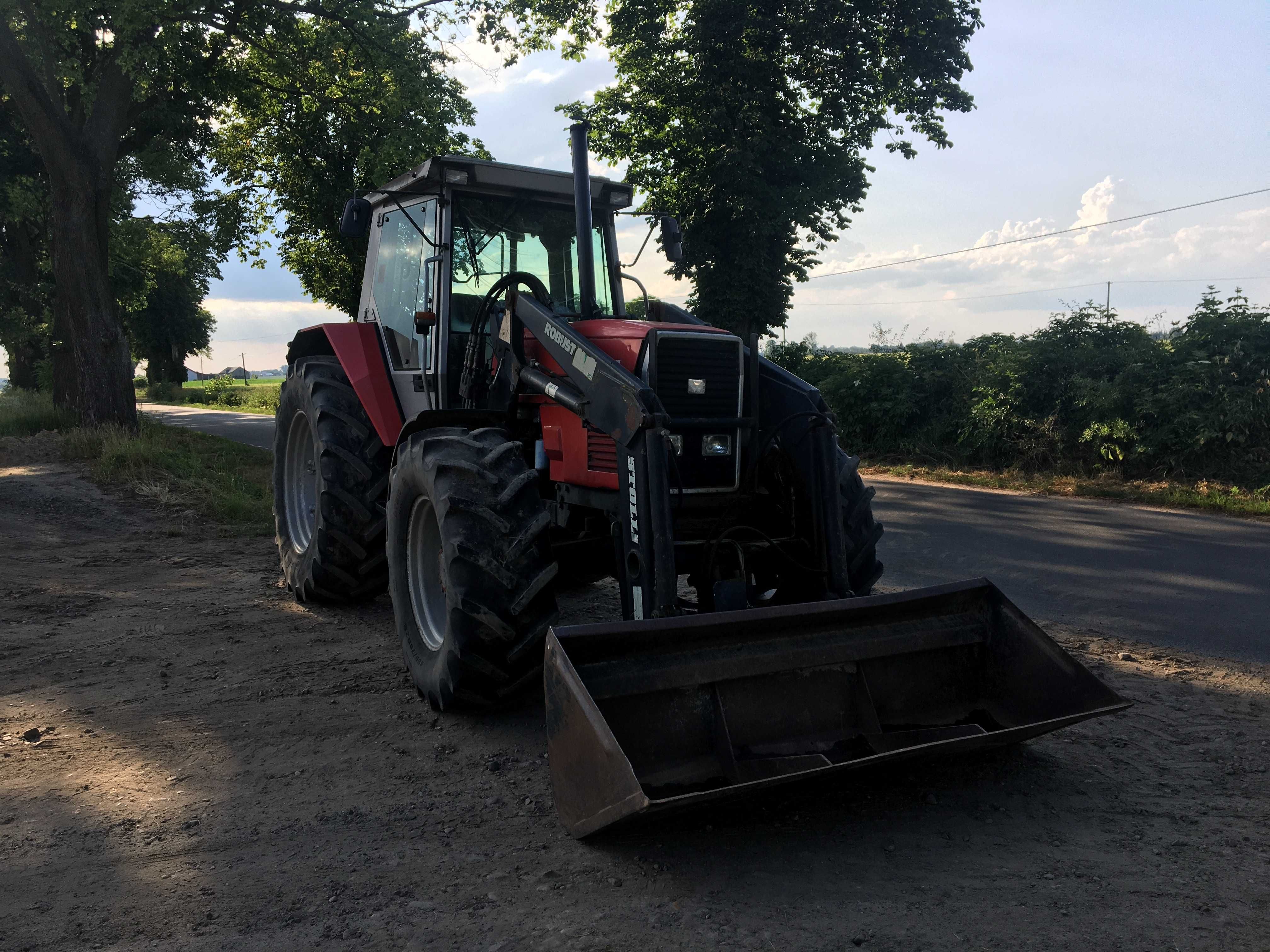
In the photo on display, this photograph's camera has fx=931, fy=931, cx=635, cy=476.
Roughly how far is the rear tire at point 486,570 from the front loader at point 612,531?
0.01 metres

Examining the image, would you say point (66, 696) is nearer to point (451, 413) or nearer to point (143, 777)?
point (143, 777)

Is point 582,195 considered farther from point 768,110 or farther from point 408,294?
point 768,110

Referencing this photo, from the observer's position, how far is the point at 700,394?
427cm

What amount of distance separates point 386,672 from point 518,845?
6.59ft

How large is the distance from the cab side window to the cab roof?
151 mm

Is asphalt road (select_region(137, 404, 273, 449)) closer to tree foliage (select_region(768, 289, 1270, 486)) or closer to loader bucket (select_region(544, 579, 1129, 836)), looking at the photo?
tree foliage (select_region(768, 289, 1270, 486))

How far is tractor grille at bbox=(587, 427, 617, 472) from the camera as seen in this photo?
167 inches

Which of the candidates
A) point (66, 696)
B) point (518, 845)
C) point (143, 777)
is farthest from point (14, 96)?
point (518, 845)

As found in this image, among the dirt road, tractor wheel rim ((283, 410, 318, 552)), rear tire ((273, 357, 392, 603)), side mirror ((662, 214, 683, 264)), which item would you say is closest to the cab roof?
side mirror ((662, 214, 683, 264))

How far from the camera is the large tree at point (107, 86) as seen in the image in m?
12.8

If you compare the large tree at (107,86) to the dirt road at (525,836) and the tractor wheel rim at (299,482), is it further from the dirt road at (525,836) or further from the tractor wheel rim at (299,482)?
the dirt road at (525,836)

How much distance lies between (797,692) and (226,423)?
1069 inches

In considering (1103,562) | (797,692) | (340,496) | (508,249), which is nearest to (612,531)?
(797,692)

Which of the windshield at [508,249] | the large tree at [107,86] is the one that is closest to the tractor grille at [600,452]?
the windshield at [508,249]
